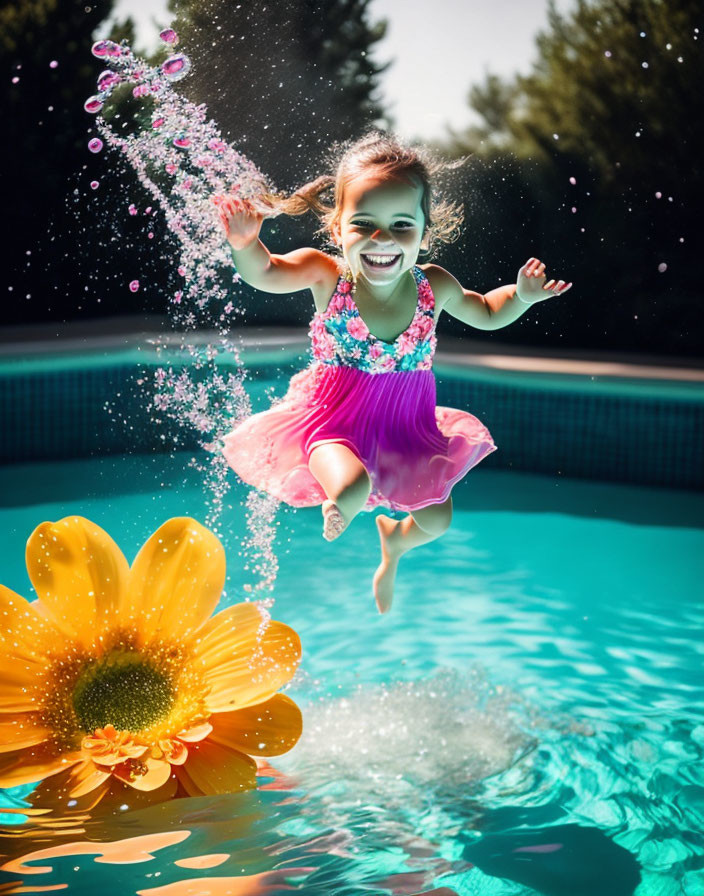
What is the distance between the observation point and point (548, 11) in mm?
8578

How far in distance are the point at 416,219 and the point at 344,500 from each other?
673 mm

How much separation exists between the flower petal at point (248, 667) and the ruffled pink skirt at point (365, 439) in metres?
0.39

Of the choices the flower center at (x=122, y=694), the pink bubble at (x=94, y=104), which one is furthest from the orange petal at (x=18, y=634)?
the pink bubble at (x=94, y=104)

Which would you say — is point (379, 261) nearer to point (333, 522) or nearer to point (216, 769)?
point (333, 522)

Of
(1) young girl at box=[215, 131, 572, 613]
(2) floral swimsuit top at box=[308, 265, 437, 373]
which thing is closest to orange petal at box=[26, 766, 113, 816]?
(1) young girl at box=[215, 131, 572, 613]

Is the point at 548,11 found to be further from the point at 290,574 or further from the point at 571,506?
the point at 290,574

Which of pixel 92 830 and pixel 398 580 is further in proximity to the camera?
pixel 398 580

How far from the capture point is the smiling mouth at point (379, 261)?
2.66 m

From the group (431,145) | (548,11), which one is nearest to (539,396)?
(548,11)

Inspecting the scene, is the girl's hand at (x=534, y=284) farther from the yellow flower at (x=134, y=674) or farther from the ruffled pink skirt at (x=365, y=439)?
the yellow flower at (x=134, y=674)

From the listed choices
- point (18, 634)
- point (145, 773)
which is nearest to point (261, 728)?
point (145, 773)

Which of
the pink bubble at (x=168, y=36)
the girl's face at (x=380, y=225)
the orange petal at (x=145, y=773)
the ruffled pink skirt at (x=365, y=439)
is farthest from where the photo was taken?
the pink bubble at (x=168, y=36)

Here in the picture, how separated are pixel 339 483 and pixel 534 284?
2.40 feet

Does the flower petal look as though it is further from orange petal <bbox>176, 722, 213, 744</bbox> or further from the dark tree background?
the dark tree background
